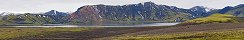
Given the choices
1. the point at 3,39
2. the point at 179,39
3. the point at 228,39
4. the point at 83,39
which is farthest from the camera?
A: the point at 3,39

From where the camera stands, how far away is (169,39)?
5586 inches

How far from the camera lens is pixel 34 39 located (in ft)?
586

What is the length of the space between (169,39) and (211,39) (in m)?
18.0

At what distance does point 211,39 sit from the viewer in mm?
127812

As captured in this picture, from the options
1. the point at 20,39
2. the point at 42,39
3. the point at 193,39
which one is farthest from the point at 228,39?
the point at 20,39

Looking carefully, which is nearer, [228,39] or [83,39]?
[228,39]

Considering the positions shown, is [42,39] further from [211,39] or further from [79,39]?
[211,39]

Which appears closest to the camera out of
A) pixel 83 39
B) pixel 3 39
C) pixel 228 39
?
pixel 228 39

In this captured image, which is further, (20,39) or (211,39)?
(20,39)

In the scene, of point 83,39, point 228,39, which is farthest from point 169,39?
point 83,39

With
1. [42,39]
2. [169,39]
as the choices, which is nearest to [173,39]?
[169,39]

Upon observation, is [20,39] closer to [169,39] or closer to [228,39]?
[169,39]

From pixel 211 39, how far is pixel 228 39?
5.03 metres

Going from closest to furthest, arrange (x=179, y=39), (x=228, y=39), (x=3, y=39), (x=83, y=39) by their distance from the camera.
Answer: (x=228, y=39)
(x=179, y=39)
(x=83, y=39)
(x=3, y=39)
